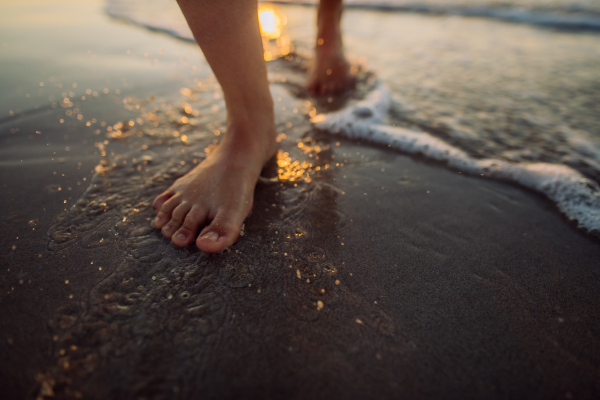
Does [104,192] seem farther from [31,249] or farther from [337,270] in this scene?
[337,270]

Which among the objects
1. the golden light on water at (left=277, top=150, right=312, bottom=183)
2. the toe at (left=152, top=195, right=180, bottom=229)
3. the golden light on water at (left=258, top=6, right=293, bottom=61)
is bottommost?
the golden light on water at (left=277, top=150, right=312, bottom=183)

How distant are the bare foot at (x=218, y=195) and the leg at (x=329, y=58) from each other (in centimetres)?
102

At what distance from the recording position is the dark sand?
0.71m

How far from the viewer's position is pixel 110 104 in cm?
185

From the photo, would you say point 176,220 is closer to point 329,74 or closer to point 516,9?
point 329,74

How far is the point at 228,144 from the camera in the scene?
134 centimetres

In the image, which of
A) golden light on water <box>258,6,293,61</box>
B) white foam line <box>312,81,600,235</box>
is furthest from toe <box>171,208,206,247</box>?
golden light on water <box>258,6,293,61</box>

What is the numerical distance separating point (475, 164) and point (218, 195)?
1.29 meters

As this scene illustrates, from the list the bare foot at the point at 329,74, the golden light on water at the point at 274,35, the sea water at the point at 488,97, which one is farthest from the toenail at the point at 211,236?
the golden light on water at the point at 274,35

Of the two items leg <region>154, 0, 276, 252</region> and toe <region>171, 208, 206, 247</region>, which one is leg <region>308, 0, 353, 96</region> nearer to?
leg <region>154, 0, 276, 252</region>

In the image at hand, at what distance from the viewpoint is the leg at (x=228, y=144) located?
1.06m

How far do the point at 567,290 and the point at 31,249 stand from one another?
5.79 ft

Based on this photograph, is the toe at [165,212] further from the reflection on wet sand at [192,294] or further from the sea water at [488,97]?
the sea water at [488,97]

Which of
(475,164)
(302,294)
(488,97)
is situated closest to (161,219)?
(302,294)
